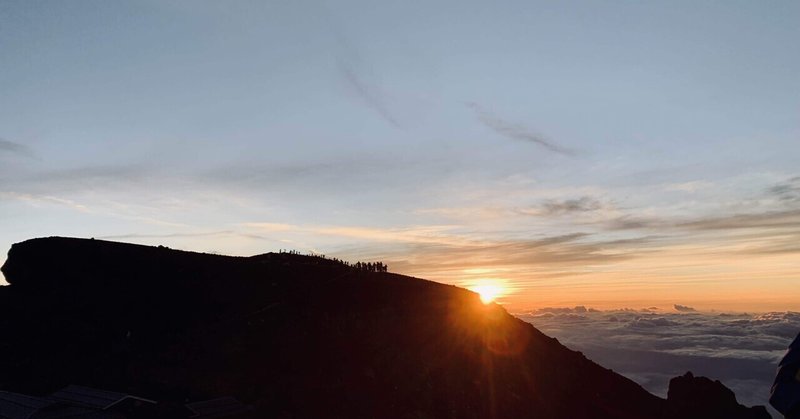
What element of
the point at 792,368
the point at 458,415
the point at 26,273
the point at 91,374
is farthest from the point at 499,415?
the point at 26,273

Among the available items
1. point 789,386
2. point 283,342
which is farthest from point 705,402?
point 283,342

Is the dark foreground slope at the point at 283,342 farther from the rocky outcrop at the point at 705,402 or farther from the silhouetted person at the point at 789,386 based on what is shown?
the silhouetted person at the point at 789,386

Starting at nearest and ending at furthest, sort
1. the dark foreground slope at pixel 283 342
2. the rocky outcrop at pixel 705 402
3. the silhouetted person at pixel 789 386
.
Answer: the silhouetted person at pixel 789 386
the dark foreground slope at pixel 283 342
the rocky outcrop at pixel 705 402

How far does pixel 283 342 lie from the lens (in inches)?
1506

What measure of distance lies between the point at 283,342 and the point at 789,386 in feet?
92.2

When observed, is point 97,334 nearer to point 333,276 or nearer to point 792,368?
point 333,276

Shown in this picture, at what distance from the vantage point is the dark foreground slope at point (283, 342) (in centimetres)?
3344

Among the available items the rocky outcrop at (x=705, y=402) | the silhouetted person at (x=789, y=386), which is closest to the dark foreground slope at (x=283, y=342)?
the rocky outcrop at (x=705, y=402)

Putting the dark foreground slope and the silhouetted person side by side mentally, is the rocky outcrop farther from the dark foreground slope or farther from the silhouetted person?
the silhouetted person

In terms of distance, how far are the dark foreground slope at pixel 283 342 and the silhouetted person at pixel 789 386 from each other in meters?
18.7

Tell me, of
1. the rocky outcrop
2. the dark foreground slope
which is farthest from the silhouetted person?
the rocky outcrop

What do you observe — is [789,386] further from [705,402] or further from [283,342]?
[705,402]

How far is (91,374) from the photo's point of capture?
34062 millimetres

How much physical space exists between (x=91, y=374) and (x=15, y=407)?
450 inches
